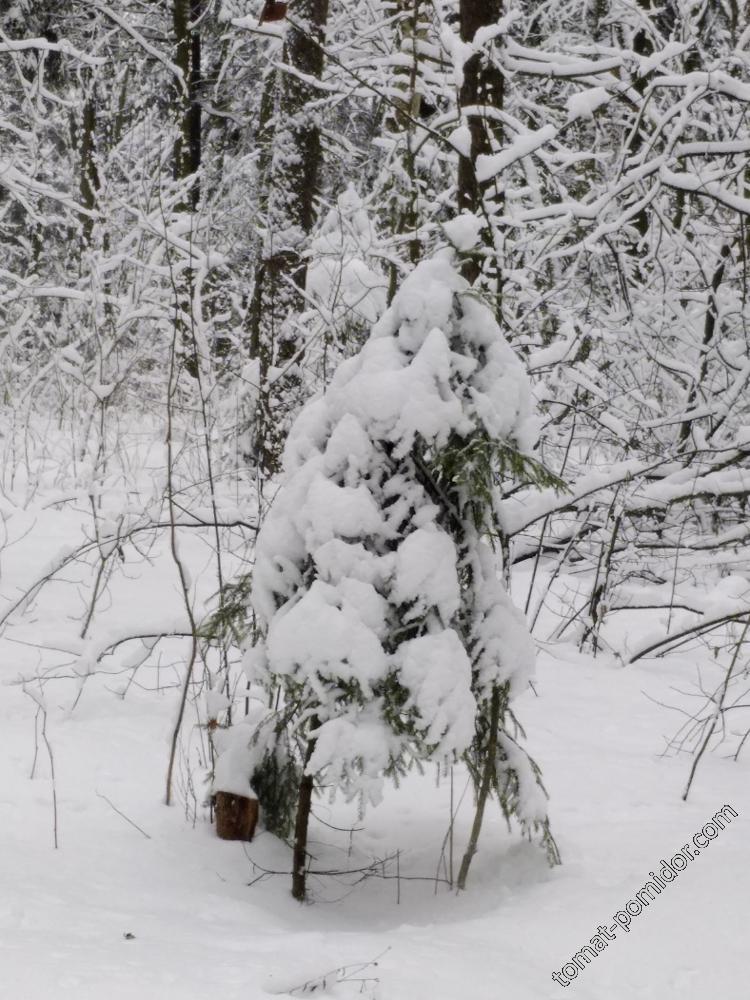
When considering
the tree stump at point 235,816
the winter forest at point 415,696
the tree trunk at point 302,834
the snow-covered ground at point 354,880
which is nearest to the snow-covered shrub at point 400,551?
the winter forest at point 415,696

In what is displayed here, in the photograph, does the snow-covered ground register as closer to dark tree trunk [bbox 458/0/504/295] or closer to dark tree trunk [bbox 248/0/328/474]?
dark tree trunk [bbox 458/0/504/295]

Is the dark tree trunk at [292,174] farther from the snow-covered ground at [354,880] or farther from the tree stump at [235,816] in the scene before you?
the tree stump at [235,816]

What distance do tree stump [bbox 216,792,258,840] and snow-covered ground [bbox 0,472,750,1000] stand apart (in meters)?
0.07

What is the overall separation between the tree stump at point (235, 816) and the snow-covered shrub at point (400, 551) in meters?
0.41

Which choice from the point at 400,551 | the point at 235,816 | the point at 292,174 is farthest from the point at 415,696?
the point at 292,174

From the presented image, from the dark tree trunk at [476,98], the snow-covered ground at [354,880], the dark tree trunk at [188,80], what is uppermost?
the dark tree trunk at [188,80]

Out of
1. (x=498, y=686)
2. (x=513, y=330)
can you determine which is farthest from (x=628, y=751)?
(x=513, y=330)

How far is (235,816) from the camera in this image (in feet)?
11.0

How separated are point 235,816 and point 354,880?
1.69 ft

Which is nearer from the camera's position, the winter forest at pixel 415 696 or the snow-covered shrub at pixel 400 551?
the winter forest at pixel 415 696

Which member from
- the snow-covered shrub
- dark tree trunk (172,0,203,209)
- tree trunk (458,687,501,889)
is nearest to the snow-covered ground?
tree trunk (458,687,501,889)

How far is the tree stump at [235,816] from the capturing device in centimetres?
333

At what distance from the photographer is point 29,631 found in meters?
5.07

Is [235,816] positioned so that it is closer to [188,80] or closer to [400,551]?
[400,551]
